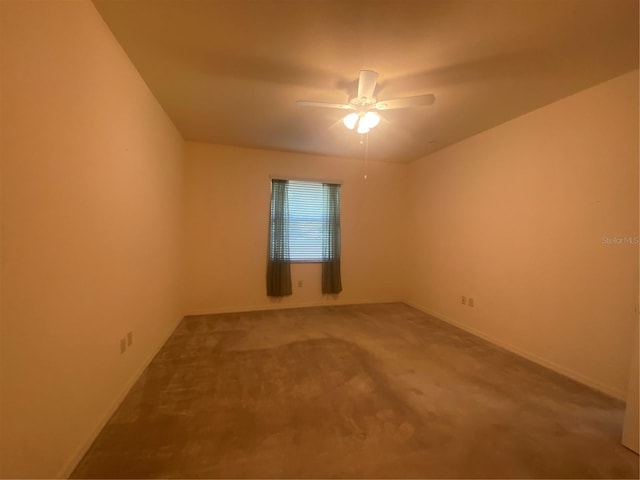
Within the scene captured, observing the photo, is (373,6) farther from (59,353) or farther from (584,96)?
(59,353)

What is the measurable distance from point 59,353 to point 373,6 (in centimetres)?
246

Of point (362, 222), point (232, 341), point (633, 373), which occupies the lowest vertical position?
point (232, 341)

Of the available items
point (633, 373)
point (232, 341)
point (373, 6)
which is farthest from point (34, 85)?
point (633, 373)

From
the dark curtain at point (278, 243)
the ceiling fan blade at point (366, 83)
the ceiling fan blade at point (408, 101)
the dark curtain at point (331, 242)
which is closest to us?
the ceiling fan blade at point (366, 83)

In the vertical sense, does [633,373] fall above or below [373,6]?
below

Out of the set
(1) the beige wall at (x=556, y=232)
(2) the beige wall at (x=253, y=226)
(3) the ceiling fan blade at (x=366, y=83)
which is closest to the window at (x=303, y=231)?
(2) the beige wall at (x=253, y=226)

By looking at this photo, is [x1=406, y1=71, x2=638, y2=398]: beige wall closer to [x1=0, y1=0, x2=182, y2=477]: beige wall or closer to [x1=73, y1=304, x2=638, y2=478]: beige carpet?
[x1=73, y1=304, x2=638, y2=478]: beige carpet

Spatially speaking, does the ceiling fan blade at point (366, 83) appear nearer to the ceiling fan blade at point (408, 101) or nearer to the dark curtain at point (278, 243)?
the ceiling fan blade at point (408, 101)

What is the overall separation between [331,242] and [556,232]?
2.80 metres

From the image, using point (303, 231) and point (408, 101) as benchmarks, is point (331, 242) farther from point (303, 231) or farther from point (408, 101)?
point (408, 101)

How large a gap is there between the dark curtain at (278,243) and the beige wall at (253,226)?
0.40 feet

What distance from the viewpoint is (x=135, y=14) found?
1.57m

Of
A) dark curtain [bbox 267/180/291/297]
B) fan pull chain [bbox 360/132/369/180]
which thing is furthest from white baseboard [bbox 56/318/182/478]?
fan pull chain [bbox 360/132/369/180]

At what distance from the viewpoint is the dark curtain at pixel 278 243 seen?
409 cm
